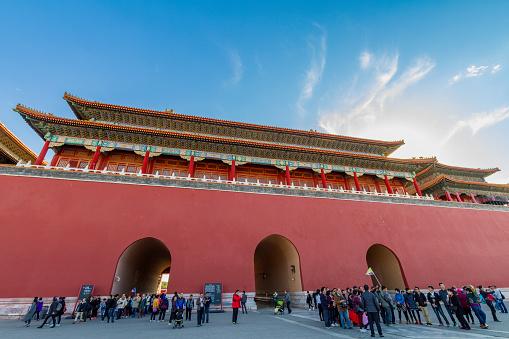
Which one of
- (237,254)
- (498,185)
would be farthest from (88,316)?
(498,185)

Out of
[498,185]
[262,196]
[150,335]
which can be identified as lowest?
[150,335]

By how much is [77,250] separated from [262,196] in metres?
8.52

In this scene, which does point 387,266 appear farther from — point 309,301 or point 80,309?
point 80,309

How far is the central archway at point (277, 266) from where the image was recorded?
1212 cm

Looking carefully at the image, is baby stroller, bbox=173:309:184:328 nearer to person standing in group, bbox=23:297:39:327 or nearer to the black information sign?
the black information sign

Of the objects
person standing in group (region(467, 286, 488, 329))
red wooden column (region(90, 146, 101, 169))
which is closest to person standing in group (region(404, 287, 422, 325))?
person standing in group (region(467, 286, 488, 329))

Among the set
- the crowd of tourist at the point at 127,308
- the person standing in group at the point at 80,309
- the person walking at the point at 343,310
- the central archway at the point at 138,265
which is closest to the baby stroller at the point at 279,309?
the crowd of tourist at the point at 127,308

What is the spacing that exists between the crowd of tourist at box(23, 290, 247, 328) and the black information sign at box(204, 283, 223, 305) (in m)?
0.94

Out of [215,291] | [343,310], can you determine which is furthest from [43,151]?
[343,310]

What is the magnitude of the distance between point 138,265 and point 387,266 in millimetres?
14117

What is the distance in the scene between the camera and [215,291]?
9938mm

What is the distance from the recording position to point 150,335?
609 cm

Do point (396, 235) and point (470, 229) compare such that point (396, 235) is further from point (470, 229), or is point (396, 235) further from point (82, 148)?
point (82, 148)

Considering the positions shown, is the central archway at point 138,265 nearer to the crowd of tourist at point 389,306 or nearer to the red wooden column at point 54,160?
the crowd of tourist at point 389,306
